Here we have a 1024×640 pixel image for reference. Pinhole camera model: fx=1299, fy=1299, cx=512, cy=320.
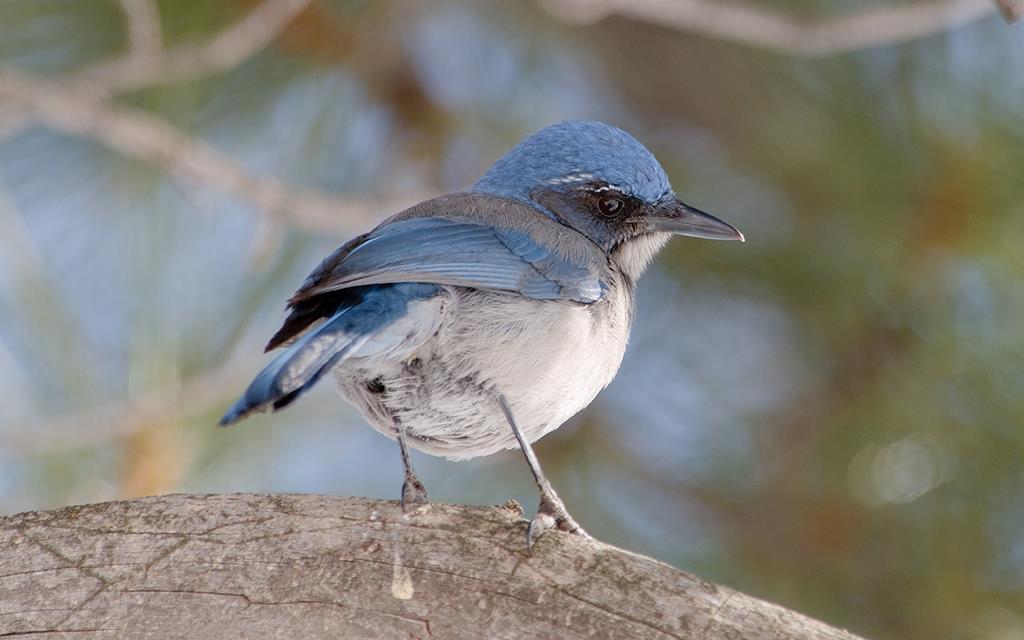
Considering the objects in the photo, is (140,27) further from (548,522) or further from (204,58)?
(548,522)

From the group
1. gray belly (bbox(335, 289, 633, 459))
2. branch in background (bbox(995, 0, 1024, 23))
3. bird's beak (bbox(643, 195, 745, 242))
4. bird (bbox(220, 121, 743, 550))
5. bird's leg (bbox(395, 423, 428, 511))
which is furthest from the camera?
bird's beak (bbox(643, 195, 745, 242))

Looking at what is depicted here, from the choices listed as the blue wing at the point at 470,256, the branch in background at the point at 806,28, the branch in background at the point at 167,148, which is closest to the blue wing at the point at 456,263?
the blue wing at the point at 470,256

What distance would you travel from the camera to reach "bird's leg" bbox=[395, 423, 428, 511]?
9.96ft

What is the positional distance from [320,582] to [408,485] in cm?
44

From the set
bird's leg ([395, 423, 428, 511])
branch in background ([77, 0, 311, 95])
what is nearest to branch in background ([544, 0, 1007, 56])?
branch in background ([77, 0, 311, 95])

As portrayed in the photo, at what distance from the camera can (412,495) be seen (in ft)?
10.1

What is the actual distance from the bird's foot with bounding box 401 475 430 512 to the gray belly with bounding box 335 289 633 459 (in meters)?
0.25

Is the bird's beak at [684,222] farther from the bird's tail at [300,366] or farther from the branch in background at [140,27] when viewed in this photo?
the branch in background at [140,27]

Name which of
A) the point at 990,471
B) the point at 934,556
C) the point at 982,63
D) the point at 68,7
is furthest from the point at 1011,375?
the point at 68,7

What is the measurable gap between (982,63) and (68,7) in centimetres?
359

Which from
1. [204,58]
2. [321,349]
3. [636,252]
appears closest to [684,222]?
[636,252]

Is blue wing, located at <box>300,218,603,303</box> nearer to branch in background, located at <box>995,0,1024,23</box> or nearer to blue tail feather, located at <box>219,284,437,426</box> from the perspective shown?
blue tail feather, located at <box>219,284,437,426</box>

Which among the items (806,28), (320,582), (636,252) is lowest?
(320,582)

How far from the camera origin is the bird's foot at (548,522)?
290 cm
